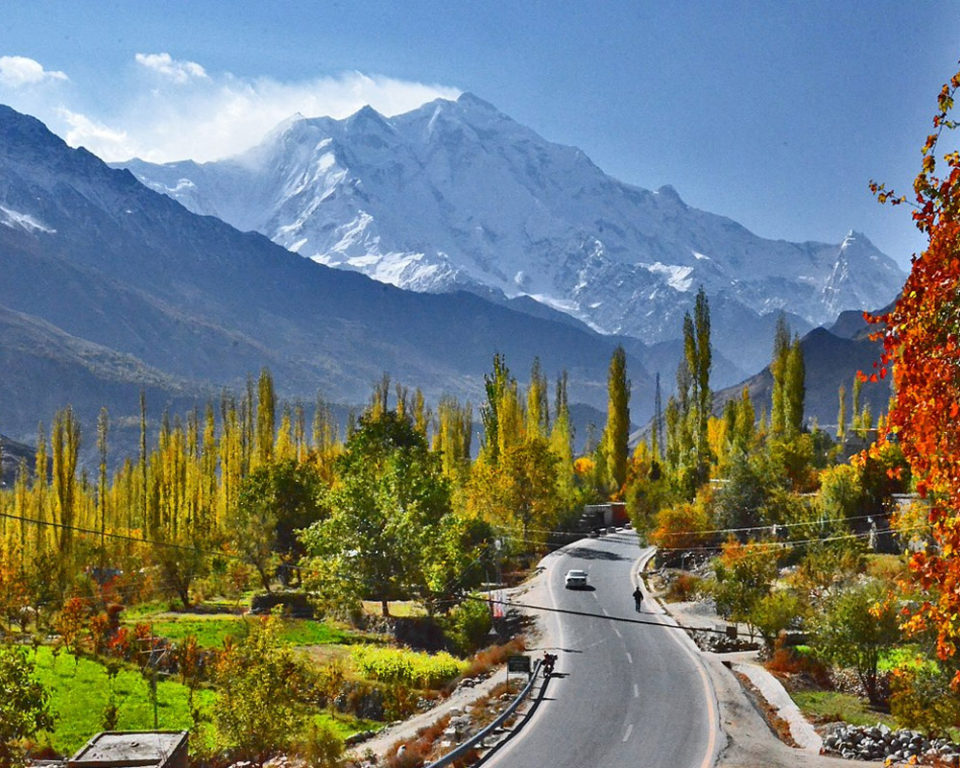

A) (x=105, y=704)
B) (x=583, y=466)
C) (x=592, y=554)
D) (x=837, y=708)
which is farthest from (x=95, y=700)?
(x=583, y=466)

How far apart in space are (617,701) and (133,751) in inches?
646

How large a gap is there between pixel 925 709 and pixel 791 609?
13180 mm

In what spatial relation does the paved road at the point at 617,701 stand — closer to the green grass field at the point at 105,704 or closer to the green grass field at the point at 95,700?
the green grass field at the point at 105,704

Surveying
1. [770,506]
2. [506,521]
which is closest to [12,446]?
[506,521]

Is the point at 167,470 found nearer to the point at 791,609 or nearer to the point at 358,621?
the point at 358,621

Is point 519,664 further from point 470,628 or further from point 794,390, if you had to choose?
point 794,390

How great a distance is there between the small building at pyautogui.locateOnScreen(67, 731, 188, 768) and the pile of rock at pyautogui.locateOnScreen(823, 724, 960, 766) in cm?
1708

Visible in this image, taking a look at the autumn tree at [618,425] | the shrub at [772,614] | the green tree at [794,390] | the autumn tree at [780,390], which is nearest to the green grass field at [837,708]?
the shrub at [772,614]

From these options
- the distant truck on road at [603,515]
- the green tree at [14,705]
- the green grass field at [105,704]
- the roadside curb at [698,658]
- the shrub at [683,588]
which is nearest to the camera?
the green tree at [14,705]

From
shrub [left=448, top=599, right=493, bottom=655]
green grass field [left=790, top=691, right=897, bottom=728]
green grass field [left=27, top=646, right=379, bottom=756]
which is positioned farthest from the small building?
shrub [left=448, top=599, right=493, bottom=655]

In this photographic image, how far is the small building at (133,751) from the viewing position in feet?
59.2

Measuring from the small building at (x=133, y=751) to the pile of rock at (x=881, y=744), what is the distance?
17079 mm

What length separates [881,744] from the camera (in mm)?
23828

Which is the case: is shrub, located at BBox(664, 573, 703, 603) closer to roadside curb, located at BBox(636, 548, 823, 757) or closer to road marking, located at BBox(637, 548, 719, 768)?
road marking, located at BBox(637, 548, 719, 768)
